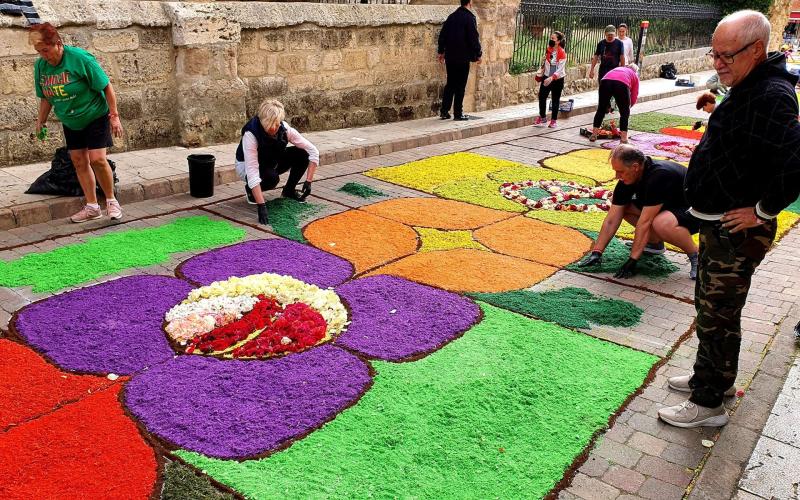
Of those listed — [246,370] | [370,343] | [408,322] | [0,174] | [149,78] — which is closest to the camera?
[246,370]

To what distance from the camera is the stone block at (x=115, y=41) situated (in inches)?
313

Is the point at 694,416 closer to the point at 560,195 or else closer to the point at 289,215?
the point at 289,215

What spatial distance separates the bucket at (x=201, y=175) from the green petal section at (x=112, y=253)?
73 cm

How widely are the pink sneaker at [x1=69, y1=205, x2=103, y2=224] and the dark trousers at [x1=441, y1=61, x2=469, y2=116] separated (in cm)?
771

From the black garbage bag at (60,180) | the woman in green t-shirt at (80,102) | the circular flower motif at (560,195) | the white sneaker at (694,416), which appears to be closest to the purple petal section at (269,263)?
the woman in green t-shirt at (80,102)

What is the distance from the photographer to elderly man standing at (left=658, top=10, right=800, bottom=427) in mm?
3086

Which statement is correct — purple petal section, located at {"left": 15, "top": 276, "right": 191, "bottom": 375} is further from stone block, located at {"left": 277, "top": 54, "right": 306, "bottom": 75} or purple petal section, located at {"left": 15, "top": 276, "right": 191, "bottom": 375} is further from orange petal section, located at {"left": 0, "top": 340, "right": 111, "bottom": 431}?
stone block, located at {"left": 277, "top": 54, "right": 306, "bottom": 75}

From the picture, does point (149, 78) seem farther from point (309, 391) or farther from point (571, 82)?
point (571, 82)

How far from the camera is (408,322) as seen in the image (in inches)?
184

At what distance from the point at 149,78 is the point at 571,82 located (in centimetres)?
1240

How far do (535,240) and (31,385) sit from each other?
4.56 meters

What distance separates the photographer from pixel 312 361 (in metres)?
4.08

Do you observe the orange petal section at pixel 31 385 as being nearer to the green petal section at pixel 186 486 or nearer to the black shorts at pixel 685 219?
the green petal section at pixel 186 486

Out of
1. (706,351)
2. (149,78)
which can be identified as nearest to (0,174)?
(149,78)
